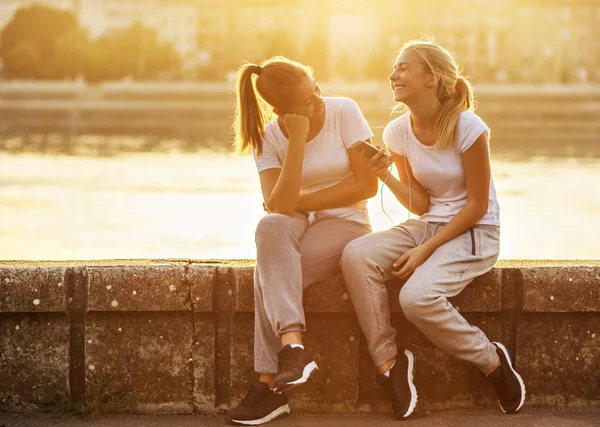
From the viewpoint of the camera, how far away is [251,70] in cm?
396

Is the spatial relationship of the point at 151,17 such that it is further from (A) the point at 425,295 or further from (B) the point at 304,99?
(A) the point at 425,295

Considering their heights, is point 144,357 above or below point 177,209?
above

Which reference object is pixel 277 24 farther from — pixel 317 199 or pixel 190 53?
pixel 317 199

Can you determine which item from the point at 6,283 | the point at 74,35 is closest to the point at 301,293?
the point at 6,283

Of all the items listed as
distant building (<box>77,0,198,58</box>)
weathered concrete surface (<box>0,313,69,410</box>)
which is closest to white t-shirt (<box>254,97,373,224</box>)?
weathered concrete surface (<box>0,313,69,410</box>)

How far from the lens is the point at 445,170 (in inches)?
153

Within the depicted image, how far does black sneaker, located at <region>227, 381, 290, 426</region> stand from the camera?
3637 millimetres

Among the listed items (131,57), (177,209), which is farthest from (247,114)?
(131,57)

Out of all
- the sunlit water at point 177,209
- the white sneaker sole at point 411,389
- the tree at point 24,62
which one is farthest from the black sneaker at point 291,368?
the tree at point 24,62

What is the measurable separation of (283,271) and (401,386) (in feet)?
1.85

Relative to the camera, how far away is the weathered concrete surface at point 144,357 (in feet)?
12.6

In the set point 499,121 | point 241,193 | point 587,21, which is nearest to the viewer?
point 241,193

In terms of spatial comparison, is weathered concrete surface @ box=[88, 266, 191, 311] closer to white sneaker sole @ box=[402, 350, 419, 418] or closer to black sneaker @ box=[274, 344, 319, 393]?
black sneaker @ box=[274, 344, 319, 393]

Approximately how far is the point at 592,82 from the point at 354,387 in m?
77.4
